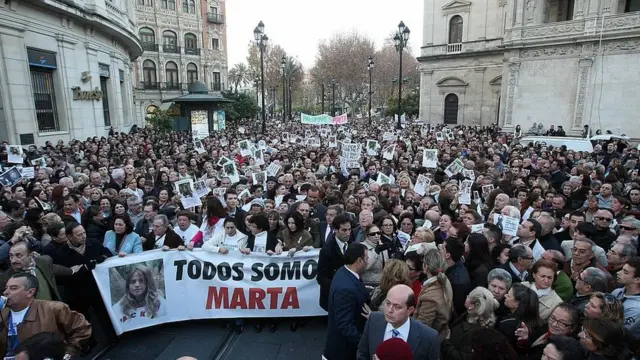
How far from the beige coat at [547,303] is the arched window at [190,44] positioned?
55758 mm

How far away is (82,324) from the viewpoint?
369 centimetres

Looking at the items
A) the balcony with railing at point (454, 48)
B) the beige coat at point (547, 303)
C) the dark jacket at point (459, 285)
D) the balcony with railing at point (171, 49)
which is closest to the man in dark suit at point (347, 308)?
the dark jacket at point (459, 285)

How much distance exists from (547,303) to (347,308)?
5.94 feet

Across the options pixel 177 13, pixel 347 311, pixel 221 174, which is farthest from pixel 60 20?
pixel 177 13

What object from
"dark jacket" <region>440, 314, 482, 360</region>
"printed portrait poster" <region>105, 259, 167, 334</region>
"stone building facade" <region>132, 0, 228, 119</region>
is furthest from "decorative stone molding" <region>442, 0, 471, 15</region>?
"dark jacket" <region>440, 314, 482, 360</region>

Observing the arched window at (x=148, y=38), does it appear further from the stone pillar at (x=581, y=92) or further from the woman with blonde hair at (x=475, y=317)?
the woman with blonde hair at (x=475, y=317)

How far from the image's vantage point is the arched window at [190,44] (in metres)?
53.1

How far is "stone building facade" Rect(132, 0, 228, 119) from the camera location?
50156 mm

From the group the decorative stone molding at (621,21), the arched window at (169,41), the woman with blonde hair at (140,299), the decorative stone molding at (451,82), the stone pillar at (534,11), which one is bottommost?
the woman with blonde hair at (140,299)

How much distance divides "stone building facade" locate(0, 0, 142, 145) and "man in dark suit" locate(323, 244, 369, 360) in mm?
17227

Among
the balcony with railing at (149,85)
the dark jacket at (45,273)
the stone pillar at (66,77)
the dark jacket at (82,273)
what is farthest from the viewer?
the balcony with railing at (149,85)

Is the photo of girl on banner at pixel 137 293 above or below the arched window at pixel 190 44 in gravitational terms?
below

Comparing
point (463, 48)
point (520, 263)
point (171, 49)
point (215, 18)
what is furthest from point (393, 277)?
point (215, 18)

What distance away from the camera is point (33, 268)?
415cm
